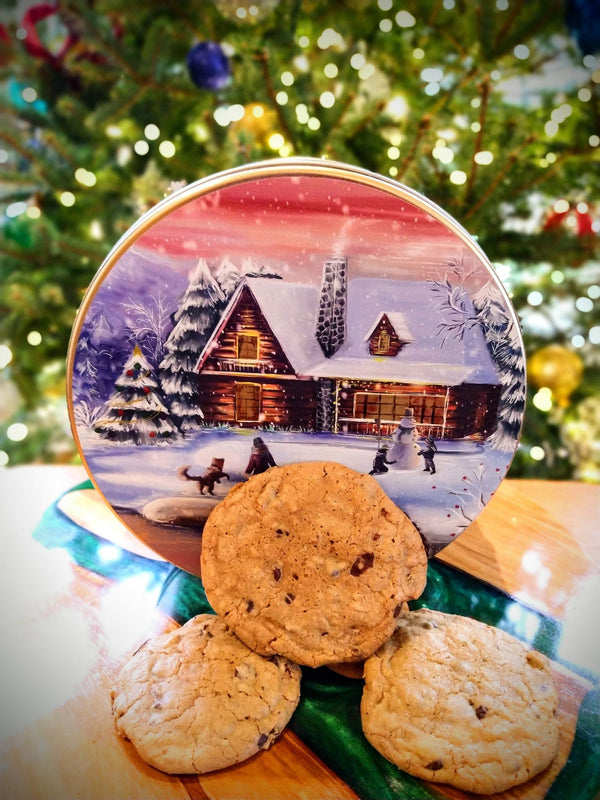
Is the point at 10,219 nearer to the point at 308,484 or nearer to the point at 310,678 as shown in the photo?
the point at 308,484

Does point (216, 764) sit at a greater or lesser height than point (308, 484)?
lesser

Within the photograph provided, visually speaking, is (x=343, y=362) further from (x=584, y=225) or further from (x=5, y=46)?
(x=5, y=46)

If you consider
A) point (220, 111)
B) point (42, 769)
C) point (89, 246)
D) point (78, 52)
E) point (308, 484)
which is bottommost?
point (42, 769)

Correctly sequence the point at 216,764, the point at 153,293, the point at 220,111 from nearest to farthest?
1. the point at 216,764
2. the point at 153,293
3. the point at 220,111

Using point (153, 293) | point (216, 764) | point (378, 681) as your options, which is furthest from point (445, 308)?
point (216, 764)

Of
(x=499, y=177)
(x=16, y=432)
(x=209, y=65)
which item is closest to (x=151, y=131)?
(x=209, y=65)

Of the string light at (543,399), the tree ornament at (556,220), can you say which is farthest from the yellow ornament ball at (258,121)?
the string light at (543,399)

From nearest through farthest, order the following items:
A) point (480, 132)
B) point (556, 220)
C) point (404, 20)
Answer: point (480, 132) → point (404, 20) → point (556, 220)
